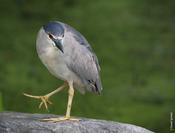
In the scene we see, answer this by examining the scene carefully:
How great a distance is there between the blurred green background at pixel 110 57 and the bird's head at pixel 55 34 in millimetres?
2620

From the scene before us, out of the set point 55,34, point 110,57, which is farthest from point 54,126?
point 110,57

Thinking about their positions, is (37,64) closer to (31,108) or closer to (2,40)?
(2,40)

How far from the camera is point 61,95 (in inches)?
304

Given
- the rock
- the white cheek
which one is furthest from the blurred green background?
the white cheek

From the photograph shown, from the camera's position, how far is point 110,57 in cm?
877

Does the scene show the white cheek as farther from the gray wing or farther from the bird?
the gray wing

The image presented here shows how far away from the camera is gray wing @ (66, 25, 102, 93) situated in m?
4.48

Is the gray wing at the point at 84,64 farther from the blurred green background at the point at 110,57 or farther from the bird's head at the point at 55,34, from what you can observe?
the blurred green background at the point at 110,57

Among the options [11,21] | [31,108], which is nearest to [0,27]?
[11,21]

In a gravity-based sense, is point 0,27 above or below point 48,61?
above

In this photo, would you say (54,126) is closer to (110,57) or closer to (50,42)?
(50,42)

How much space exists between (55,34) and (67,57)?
0.49ft

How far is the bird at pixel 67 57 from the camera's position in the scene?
14.4ft

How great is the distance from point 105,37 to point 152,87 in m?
1.28
